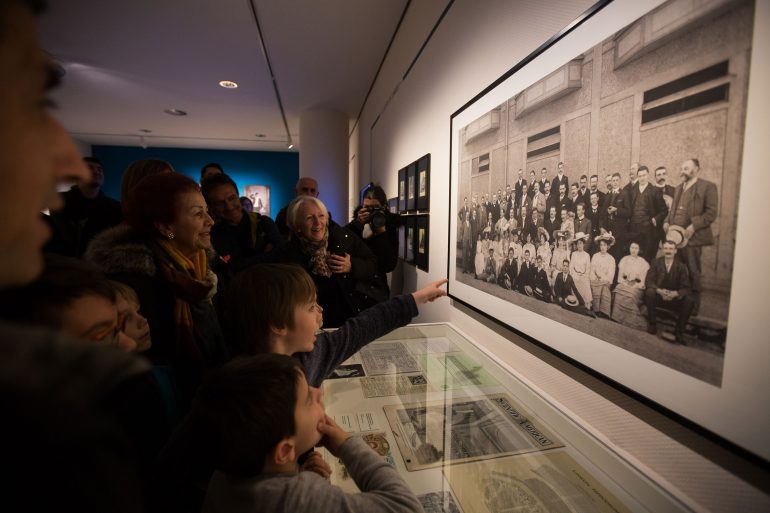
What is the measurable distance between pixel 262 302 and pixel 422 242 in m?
1.41

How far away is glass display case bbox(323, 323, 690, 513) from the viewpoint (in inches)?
33.6

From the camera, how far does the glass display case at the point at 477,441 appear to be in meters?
0.85

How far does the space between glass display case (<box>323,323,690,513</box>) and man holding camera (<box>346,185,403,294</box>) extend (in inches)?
47.0

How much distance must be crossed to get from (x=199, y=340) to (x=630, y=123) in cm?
133

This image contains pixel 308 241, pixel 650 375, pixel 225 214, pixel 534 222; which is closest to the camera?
pixel 650 375

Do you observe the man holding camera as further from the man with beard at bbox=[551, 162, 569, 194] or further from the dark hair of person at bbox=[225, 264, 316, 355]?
the man with beard at bbox=[551, 162, 569, 194]

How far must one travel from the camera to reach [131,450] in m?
0.16

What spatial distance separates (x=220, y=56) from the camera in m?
3.55

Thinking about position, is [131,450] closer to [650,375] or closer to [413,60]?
[650,375]

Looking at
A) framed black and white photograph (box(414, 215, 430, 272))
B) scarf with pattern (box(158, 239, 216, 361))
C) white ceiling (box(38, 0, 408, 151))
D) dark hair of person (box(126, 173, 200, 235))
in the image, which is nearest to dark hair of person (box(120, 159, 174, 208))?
white ceiling (box(38, 0, 408, 151))

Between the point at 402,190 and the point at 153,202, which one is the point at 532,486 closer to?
the point at 153,202

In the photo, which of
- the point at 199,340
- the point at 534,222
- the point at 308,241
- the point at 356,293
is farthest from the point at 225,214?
the point at 534,222

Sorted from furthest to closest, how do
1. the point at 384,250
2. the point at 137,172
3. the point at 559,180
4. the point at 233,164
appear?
the point at 233,164 < the point at 384,250 < the point at 137,172 < the point at 559,180

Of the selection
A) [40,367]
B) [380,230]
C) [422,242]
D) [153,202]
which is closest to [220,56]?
[380,230]
